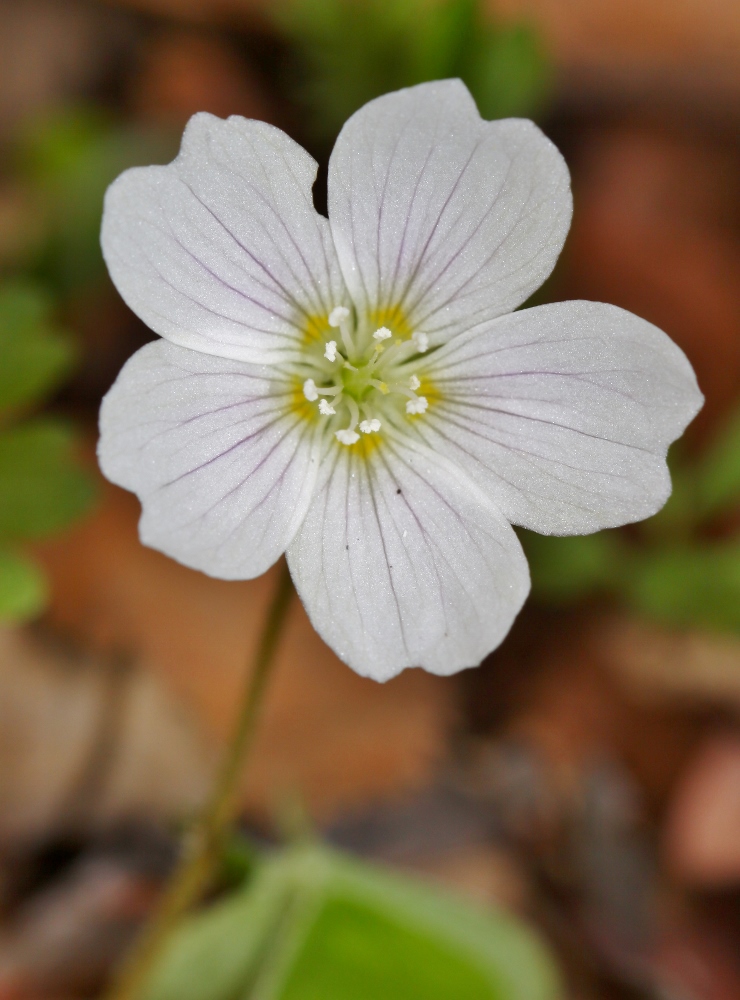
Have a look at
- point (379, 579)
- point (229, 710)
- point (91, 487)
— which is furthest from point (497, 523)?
point (229, 710)

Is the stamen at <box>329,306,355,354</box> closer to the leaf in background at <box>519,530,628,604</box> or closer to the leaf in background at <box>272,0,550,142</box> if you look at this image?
the leaf in background at <box>272,0,550,142</box>

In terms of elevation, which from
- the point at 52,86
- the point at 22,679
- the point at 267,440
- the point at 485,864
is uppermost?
the point at 52,86

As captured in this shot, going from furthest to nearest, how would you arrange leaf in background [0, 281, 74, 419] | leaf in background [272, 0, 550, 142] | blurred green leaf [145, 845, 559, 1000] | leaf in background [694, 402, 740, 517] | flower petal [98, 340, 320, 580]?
leaf in background [694, 402, 740, 517]
leaf in background [272, 0, 550, 142]
blurred green leaf [145, 845, 559, 1000]
leaf in background [0, 281, 74, 419]
flower petal [98, 340, 320, 580]

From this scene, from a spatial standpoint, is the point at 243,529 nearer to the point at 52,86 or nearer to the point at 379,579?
the point at 379,579

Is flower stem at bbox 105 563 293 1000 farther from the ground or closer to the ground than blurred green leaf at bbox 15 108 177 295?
closer to the ground

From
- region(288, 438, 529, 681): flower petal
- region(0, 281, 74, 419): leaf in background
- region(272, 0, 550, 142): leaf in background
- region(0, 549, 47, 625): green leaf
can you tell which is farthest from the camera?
region(272, 0, 550, 142): leaf in background

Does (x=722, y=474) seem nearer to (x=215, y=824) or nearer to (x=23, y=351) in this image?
(x=215, y=824)

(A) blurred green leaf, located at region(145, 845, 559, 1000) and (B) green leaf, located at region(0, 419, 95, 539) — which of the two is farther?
(A) blurred green leaf, located at region(145, 845, 559, 1000)

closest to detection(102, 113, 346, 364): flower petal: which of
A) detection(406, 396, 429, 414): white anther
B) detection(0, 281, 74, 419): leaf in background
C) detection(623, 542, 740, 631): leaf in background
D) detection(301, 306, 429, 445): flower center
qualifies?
detection(301, 306, 429, 445): flower center
